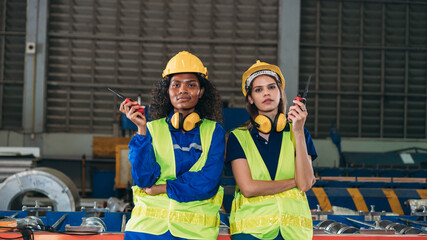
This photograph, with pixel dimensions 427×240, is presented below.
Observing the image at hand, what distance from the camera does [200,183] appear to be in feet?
6.03

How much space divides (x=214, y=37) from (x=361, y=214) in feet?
28.2

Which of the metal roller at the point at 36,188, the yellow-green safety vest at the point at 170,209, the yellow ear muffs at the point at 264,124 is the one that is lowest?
the metal roller at the point at 36,188

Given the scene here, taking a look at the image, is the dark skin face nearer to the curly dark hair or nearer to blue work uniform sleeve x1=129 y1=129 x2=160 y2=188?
the curly dark hair

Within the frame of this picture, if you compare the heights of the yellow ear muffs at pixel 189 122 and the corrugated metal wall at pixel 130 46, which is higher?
the corrugated metal wall at pixel 130 46

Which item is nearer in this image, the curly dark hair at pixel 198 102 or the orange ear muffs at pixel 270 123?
the orange ear muffs at pixel 270 123

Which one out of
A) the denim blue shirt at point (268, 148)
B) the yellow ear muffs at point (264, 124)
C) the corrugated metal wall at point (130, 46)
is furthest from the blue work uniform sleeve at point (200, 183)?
the corrugated metal wall at point (130, 46)

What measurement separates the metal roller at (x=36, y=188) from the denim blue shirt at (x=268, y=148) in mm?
2620

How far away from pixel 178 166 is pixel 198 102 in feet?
1.44

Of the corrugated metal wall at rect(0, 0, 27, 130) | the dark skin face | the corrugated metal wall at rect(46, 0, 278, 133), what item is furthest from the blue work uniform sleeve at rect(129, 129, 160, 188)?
the corrugated metal wall at rect(0, 0, 27, 130)

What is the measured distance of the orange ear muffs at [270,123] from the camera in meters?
2.00

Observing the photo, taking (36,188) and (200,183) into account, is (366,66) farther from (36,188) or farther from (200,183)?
(200,183)

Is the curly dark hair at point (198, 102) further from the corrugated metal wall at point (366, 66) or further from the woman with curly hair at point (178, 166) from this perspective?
the corrugated metal wall at point (366, 66)

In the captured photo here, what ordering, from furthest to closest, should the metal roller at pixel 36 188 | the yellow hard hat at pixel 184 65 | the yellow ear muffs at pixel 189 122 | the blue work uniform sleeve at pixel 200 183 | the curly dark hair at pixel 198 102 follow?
the metal roller at pixel 36 188
the curly dark hair at pixel 198 102
the yellow hard hat at pixel 184 65
the yellow ear muffs at pixel 189 122
the blue work uniform sleeve at pixel 200 183

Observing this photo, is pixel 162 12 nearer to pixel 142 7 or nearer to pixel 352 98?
pixel 142 7
